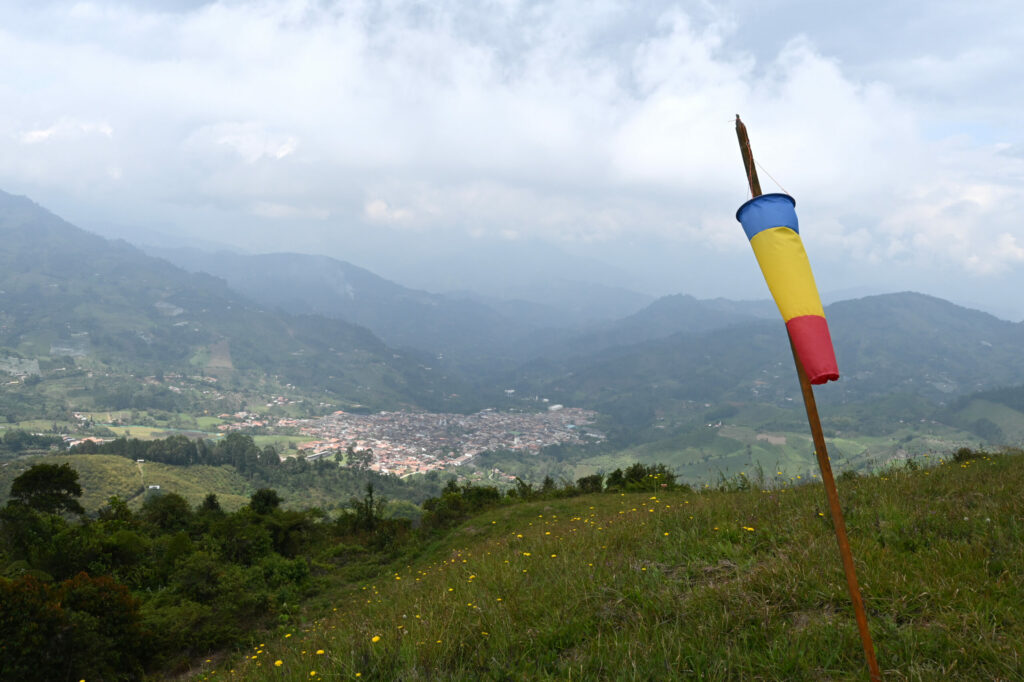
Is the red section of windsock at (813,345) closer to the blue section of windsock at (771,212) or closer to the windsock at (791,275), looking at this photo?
the windsock at (791,275)

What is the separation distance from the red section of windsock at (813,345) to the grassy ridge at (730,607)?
5.91 ft

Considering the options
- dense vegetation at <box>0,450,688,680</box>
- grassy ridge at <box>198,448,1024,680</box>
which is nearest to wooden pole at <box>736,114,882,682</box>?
grassy ridge at <box>198,448,1024,680</box>

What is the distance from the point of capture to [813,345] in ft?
7.88

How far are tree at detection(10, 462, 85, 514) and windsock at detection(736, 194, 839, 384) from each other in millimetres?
24839

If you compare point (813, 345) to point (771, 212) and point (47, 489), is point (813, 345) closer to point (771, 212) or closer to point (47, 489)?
point (771, 212)

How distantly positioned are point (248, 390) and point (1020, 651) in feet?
677

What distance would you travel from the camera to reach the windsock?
238cm

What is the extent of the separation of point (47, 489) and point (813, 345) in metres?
26.6

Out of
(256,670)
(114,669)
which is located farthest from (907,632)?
(114,669)

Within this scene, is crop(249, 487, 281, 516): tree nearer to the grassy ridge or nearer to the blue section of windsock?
the grassy ridge

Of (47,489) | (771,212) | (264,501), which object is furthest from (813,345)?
(47,489)

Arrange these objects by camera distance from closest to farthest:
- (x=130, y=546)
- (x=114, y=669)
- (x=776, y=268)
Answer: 1. (x=776, y=268)
2. (x=114, y=669)
3. (x=130, y=546)

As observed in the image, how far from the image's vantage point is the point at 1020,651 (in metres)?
2.70

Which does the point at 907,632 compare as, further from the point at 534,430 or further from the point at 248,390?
the point at 248,390
